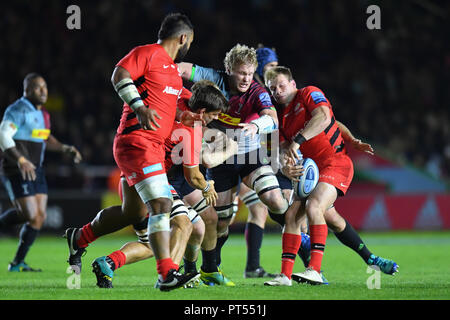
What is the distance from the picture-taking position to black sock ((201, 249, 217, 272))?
7.23 m

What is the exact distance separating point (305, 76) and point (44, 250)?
9562mm

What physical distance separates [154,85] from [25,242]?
13.6 ft

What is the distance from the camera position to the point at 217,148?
303 inches

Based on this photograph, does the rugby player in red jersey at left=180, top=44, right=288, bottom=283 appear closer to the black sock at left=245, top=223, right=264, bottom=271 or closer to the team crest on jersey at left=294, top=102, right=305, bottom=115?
the team crest on jersey at left=294, top=102, right=305, bottom=115

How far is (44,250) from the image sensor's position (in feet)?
41.2

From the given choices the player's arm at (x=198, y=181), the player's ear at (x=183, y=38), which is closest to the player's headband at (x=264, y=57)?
the player's ear at (x=183, y=38)

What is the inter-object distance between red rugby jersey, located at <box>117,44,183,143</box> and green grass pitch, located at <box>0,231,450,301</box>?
1.34m

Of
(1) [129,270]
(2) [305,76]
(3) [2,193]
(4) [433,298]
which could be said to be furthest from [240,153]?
(2) [305,76]

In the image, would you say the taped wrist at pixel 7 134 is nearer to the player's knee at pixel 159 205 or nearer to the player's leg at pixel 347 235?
the player's knee at pixel 159 205

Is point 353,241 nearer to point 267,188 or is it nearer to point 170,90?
point 267,188

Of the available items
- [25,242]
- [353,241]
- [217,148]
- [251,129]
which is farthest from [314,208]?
[25,242]

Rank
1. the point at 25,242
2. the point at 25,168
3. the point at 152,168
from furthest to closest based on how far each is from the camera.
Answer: the point at 25,242 → the point at 25,168 → the point at 152,168

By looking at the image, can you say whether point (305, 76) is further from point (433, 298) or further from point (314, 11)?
point (433, 298)
